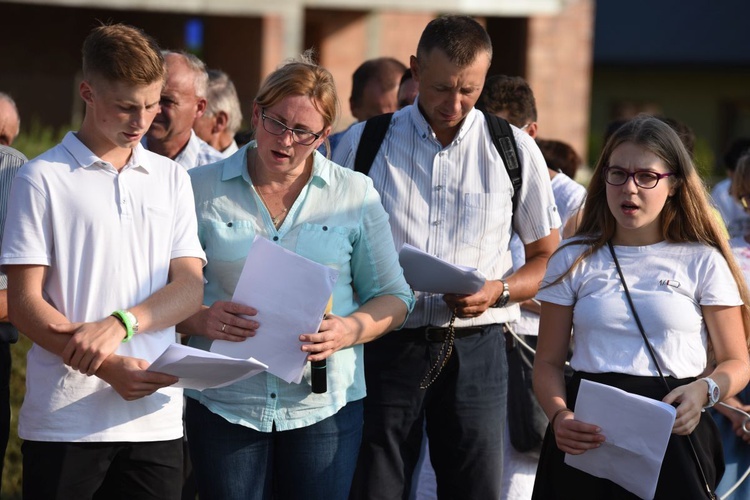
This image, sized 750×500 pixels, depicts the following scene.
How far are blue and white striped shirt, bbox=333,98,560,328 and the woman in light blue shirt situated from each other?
25.1 inches

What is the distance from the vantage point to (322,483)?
346 centimetres

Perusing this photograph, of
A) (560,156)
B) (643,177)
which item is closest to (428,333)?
(643,177)

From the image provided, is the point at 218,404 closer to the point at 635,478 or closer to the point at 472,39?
the point at 635,478

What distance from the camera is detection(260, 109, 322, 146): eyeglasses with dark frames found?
339 cm

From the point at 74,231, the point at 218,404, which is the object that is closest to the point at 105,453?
the point at 218,404

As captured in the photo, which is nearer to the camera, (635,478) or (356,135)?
(635,478)

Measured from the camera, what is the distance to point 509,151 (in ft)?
14.2

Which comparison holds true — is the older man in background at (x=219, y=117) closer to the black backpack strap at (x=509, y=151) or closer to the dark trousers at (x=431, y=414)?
the black backpack strap at (x=509, y=151)

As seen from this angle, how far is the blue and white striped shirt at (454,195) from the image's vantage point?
4.25 metres

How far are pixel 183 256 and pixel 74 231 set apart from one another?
1.14 feet

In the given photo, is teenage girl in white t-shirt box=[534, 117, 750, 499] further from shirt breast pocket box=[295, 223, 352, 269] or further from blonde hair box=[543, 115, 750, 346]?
shirt breast pocket box=[295, 223, 352, 269]

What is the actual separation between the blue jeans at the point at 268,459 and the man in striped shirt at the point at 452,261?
0.66 metres

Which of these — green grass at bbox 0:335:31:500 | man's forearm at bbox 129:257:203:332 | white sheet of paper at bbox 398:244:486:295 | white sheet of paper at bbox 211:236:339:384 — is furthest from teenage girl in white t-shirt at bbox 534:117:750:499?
green grass at bbox 0:335:31:500

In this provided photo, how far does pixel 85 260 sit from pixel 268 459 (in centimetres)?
88
